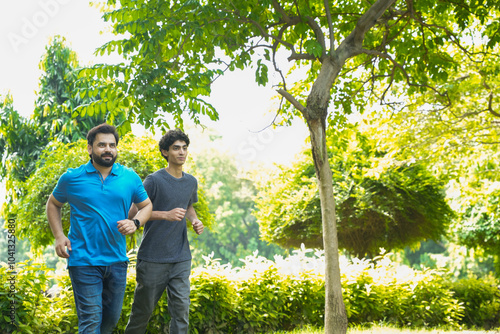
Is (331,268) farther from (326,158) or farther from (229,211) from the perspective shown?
(229,211)

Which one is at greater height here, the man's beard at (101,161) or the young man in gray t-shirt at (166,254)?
the man's beard at (101,161)

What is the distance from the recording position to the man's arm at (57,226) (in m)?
3.35

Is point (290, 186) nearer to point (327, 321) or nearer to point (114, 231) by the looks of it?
point (327, 321)

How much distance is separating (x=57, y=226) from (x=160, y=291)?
124cm

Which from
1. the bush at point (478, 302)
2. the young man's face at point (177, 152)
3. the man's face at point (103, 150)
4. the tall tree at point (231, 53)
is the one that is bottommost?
the bush at point (478, 302)

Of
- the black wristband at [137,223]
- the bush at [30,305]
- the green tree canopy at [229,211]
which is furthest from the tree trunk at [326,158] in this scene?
the green tree canopy at [229,211]

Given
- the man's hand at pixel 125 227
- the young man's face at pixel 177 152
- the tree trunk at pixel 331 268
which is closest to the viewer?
the man's hand at pixel 125 227

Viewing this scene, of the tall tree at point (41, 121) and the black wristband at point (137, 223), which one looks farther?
the tall tree at point (41, 121)

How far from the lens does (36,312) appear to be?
555 cm

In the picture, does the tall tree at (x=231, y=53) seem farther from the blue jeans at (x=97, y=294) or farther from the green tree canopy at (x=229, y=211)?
the green tree canopy at (x=229, y=211)

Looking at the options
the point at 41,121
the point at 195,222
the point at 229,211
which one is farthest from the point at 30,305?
the point at 229,211

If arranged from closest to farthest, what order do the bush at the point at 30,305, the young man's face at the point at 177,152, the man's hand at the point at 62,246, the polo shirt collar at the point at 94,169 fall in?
1. the man's hand at the point at 62,246
2. the polo shirt collar at the point at 94,169
3. the young man's face at the point at 177,152
4. the bush at the point at 30,305

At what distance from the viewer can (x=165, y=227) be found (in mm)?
4320

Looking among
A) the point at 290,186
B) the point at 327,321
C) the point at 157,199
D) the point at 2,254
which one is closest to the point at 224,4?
the point at 157,199
